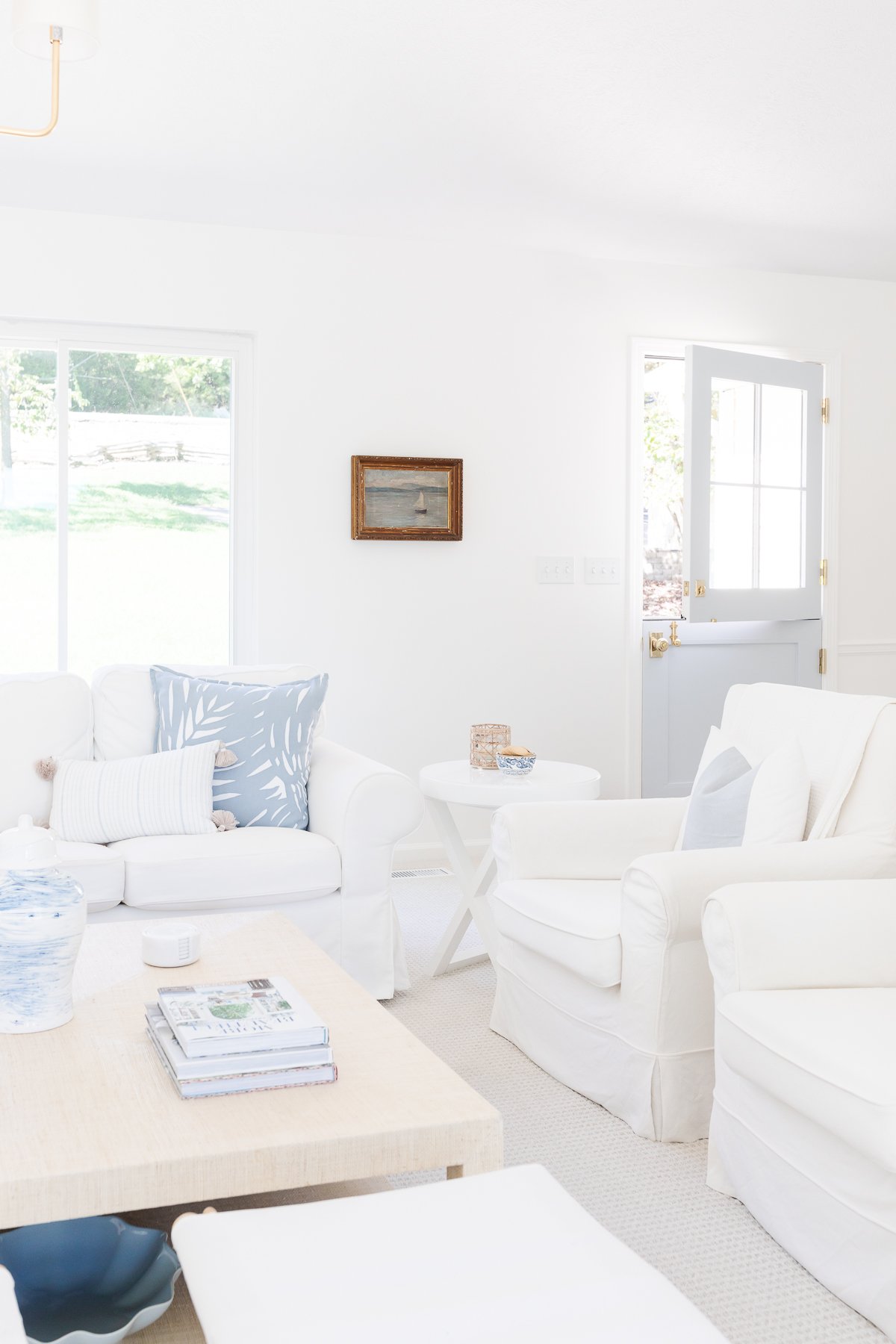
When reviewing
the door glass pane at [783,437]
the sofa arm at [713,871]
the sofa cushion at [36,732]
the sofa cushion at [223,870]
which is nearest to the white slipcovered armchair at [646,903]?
the sofa arm at [713,871]

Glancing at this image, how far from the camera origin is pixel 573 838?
9.30 ft

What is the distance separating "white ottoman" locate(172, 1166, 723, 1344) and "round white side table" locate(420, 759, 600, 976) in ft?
6.01

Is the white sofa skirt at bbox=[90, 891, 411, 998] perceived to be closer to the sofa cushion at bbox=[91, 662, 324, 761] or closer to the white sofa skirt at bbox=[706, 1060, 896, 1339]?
the sofa cushion at bbox=[91, 662, 324, 761]

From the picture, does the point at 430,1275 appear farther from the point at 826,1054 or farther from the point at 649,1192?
the point at 649,1192

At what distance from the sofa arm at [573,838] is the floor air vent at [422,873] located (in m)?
1.81

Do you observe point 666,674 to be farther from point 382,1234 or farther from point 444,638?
point 382,1234

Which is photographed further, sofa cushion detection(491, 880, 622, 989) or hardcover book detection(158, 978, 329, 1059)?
sofa cushion detection(491, 880, 622, 989)

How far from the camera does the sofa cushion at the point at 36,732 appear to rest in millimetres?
3207

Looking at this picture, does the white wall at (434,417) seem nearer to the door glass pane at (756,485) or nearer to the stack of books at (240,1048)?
the door glass pane at (756,485)

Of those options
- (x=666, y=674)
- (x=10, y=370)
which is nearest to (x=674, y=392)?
(x=666, y=674)

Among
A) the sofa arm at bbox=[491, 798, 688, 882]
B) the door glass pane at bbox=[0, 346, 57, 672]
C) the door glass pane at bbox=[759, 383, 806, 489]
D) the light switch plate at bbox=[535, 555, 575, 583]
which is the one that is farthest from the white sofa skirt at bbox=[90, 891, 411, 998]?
the door glass pane at bbox=[759, 383, 806, 489]

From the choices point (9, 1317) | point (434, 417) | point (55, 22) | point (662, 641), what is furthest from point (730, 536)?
point (9, 1317)

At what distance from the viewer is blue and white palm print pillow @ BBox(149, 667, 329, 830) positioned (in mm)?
3291

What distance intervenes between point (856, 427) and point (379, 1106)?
465 centimetres
